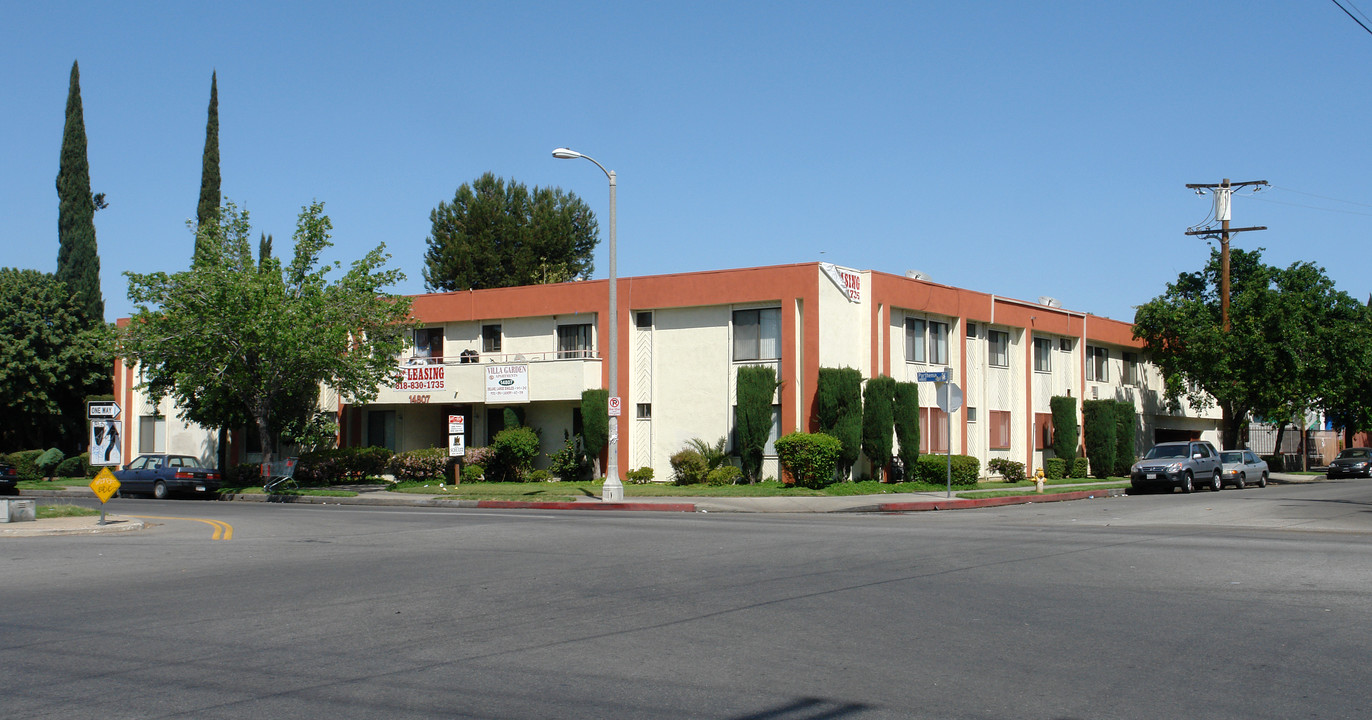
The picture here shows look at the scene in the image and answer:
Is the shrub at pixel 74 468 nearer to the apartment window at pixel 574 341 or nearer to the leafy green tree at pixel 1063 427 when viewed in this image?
the apartment window at pixel 574 341

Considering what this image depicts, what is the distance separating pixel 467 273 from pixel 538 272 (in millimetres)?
3966

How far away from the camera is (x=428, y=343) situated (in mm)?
40469

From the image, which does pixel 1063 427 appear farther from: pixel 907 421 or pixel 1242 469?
pixel 907 421

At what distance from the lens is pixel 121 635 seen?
28.8 ft

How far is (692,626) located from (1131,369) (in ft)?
148

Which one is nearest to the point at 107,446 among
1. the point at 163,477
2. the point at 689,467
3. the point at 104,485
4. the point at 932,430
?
the point at 104,485

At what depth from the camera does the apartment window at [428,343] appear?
1581 inches

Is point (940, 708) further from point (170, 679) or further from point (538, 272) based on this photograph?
point (538, 272)

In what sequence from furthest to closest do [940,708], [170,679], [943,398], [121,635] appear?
[943,398] → [121,635] → [170,679] → [940,708]

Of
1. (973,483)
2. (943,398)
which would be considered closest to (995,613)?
(943,398)

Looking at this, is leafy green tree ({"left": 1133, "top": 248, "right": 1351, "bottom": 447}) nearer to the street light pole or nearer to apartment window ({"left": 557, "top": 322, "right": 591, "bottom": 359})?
apartment window ({"left": 557, "top": 322, "right": 591, "bottom": 359})

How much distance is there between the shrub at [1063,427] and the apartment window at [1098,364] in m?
5.44

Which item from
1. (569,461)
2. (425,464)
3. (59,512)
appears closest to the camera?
(59,512)

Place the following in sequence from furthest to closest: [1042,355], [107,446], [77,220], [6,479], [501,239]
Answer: [501,239]
[77,220]
[1042,355]
[6,479]
[107,446]
